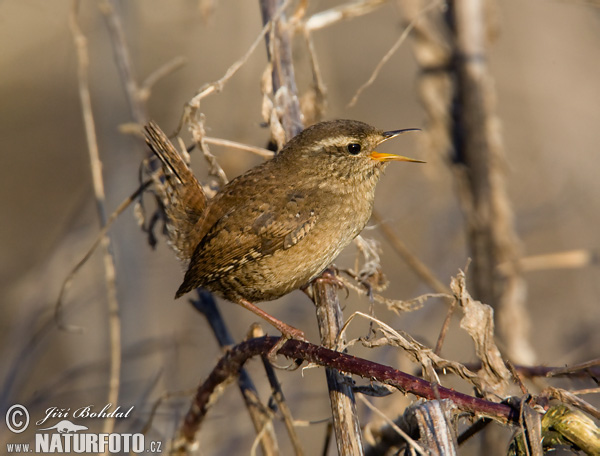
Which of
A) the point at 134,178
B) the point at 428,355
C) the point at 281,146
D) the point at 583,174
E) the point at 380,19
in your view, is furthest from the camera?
the point at 380,19

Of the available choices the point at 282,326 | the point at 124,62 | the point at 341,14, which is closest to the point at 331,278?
the point at 282,326

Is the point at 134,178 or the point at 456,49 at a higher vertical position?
the point at 456,49

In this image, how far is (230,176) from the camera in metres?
3.23

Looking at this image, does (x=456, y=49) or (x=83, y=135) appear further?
(x=83, y=135)

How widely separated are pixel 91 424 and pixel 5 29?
2764 mm

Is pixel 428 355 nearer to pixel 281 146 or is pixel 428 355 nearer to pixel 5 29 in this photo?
pixel 281 146

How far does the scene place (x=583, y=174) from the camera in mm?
3783

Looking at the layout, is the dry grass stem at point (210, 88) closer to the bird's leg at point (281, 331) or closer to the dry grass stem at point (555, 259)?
the bird's leg at point (281, 331)

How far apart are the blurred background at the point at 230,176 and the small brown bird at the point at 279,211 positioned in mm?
251

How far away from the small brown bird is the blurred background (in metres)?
0.25

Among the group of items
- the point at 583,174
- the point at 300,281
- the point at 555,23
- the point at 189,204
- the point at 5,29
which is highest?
the point at 5,29

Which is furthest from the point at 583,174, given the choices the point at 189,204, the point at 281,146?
the point at 189,204

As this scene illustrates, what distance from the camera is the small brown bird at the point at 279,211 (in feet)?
8.26

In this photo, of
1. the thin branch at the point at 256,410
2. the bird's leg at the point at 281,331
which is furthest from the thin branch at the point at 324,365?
the thin branch at the point at 256,410
